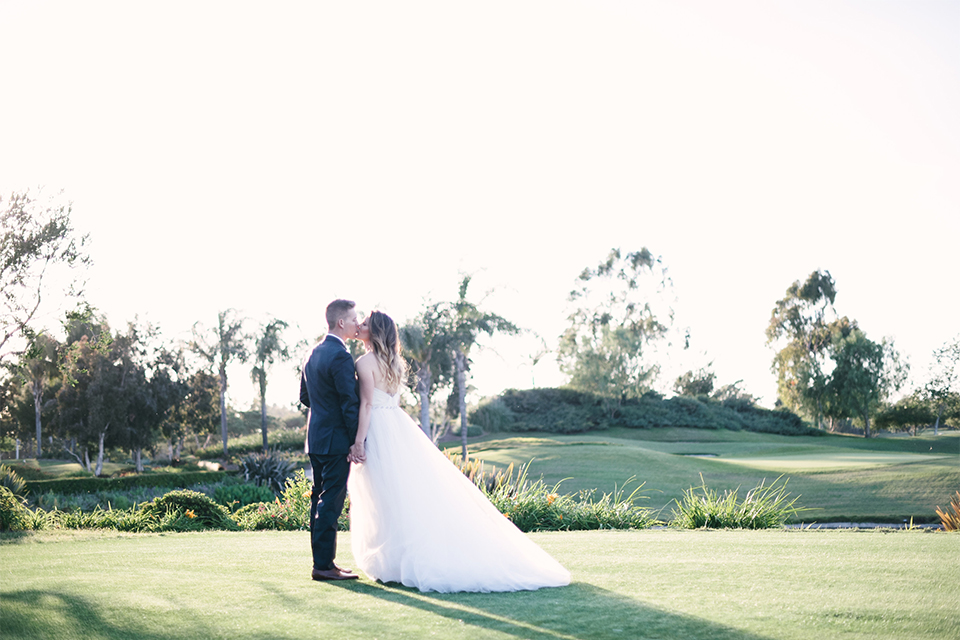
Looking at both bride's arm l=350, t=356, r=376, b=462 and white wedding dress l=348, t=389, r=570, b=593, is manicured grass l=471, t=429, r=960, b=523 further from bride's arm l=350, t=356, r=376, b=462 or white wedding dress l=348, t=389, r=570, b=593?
bride's arm l=350, t=356, r=376, b=462

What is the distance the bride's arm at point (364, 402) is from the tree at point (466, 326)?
83.8 feet

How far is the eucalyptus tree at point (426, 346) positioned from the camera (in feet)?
96.4

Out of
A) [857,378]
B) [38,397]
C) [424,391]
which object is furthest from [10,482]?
[857,378]

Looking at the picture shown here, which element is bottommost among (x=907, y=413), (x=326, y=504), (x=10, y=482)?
(x=907, y=413)

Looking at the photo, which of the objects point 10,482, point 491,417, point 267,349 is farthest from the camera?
point 491,417

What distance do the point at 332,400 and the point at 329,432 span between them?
23 cm

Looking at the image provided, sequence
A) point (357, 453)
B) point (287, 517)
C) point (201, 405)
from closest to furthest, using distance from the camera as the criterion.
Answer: point (357, 453) < point (287, 517) < point (201, 405)

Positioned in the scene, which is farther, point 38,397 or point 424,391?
point 38,397

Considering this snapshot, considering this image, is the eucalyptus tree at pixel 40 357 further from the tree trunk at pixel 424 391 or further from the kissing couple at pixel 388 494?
the tree trunk at pixel 424 391

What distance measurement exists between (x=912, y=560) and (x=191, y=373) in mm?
39590

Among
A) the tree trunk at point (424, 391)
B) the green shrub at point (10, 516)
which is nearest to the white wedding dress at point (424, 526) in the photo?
the green shrub at point (10, 516)

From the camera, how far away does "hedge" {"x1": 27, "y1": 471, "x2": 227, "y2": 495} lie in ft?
60.2

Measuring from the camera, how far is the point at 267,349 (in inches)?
1502

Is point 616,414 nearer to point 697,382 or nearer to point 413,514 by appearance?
point 697,382
